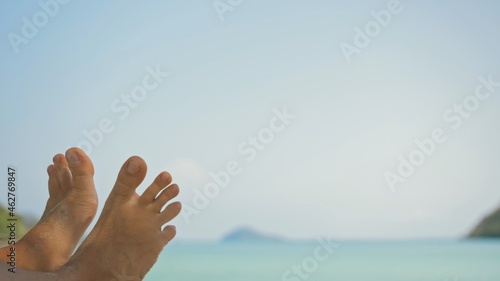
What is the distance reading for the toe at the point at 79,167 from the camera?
1.85 meters

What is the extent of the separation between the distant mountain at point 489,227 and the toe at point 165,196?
429 inches

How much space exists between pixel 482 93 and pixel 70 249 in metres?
2.22

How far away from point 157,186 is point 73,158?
30 centimetres

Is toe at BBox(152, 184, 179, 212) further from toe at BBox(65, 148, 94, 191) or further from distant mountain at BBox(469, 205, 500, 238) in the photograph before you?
distant mountain at BBox(469, 205, 500, 238)

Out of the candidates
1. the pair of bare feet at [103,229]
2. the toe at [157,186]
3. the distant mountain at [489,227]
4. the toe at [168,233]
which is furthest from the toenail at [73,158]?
the distant mountain at [489,227]

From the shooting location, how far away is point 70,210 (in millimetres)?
1802

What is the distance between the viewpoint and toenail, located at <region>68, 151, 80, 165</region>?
1.84 meters

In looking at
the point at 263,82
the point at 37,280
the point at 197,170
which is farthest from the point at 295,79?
the point at 37,280

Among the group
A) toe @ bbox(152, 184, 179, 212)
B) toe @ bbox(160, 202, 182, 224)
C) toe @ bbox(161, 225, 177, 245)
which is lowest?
toe @ bbox(161, 225, 177, 245)

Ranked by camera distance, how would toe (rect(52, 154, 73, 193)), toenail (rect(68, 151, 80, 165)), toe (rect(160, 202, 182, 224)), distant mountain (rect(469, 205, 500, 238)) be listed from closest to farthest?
toe (rect(160, 202, 182, 224)), toenail (rect(68, 151, 80, 165)), toe (rect(52, 154, 73, 193)), distant mountain (rect(469, 205, 500, 238))

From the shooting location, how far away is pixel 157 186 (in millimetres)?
1775

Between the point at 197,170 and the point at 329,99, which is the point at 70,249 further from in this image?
the point at 329,99

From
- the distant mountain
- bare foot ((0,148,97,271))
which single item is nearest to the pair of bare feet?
bare foot ((0,148,97,271))

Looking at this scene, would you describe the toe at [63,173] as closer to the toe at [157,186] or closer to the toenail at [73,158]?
the toenail at [73,158]
